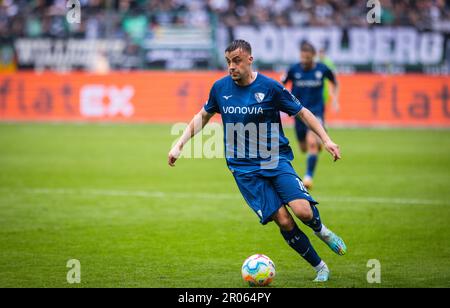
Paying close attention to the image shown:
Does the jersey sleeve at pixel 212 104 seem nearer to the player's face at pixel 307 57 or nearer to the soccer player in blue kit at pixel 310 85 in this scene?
the player's face at pixel 307 57

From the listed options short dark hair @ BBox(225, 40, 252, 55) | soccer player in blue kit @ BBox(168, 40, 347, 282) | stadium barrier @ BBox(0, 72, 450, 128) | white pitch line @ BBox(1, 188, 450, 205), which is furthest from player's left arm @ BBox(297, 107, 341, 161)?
stadium barrier @ BBox(0, 72, 450, 128)

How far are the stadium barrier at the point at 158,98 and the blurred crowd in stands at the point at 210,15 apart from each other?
120 inches

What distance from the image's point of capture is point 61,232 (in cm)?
1050

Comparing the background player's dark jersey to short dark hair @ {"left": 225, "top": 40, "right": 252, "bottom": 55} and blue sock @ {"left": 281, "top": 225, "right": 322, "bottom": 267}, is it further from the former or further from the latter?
blue sock @ {"left": 281, "top": 225, "right": 322, "bottom": 267}

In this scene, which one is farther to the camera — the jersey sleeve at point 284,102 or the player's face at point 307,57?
the player's face at point 307,57

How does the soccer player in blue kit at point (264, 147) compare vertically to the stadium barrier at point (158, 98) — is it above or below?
above

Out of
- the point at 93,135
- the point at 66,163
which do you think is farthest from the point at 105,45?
the point at 66,163

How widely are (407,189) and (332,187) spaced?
139 cm

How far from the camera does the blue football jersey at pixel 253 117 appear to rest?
7.95 m

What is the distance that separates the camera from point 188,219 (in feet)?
38.1

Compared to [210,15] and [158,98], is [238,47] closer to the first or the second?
[158,98]

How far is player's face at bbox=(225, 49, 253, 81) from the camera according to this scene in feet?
25.4

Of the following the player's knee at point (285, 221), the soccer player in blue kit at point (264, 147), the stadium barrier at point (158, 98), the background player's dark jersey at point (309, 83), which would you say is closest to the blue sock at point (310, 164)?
the background player's dark jersey at point (309, 83)
